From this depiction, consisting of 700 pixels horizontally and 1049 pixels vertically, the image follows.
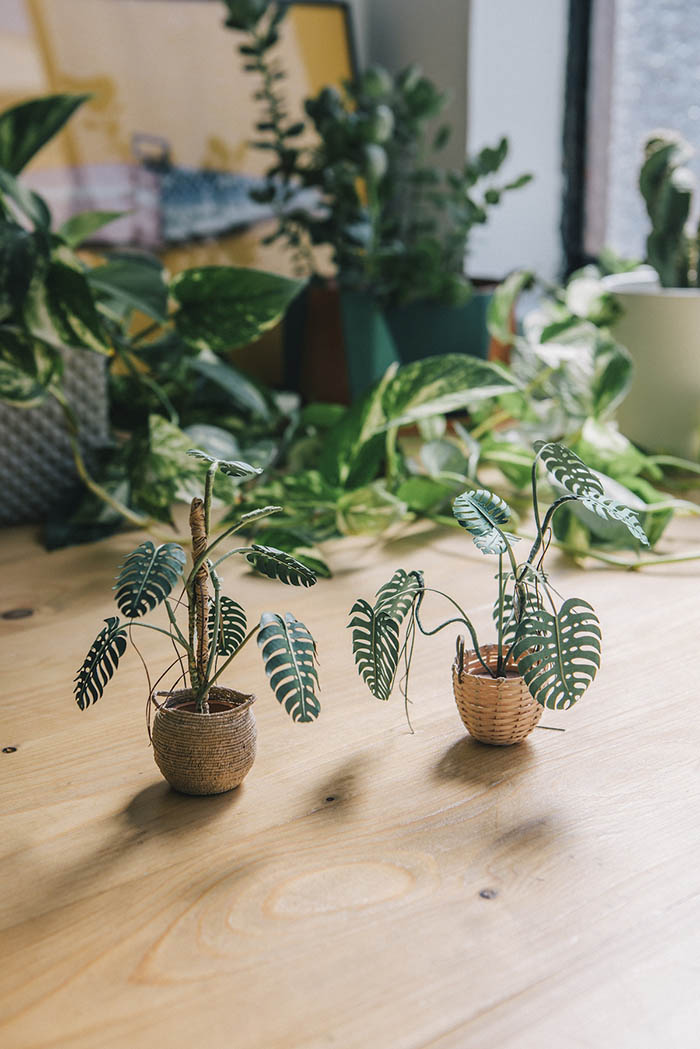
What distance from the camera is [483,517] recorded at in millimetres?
505

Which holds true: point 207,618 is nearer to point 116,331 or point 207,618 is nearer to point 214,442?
point 214,442

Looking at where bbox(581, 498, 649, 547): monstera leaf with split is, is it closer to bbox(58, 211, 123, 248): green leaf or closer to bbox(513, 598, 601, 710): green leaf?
bbox(513, 598, 601, 710): green leaf

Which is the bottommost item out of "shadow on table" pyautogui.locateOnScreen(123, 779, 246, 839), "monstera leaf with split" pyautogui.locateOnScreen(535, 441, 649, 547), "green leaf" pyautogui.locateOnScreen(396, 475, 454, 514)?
"green leaf" pyautogui.locateOnScreen(396, 475, 454, 514)

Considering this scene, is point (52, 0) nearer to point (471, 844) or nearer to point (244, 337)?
point (244, 337)

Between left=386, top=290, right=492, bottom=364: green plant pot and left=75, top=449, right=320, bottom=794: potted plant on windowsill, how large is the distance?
73 centimetres

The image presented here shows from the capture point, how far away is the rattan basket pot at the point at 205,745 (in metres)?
0.48

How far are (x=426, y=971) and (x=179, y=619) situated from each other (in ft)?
1.29

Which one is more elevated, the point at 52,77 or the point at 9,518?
the point at 52,77

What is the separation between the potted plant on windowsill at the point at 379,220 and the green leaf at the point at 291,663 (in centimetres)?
69

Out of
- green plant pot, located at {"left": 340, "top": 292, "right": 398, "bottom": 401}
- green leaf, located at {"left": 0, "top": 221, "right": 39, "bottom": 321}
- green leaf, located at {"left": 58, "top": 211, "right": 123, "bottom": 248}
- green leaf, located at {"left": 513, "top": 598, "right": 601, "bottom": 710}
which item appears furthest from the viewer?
green plant pot, located at {"left": 340, "top": 292, "right": 398, "bottom": 401}

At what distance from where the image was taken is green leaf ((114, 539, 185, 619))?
17.6 inches

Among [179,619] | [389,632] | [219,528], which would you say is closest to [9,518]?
[219,528]

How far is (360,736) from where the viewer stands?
0.56m

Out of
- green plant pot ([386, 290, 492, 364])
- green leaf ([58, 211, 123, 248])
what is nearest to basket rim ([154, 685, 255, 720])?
green leaf ([58, 211, 123, 248])
